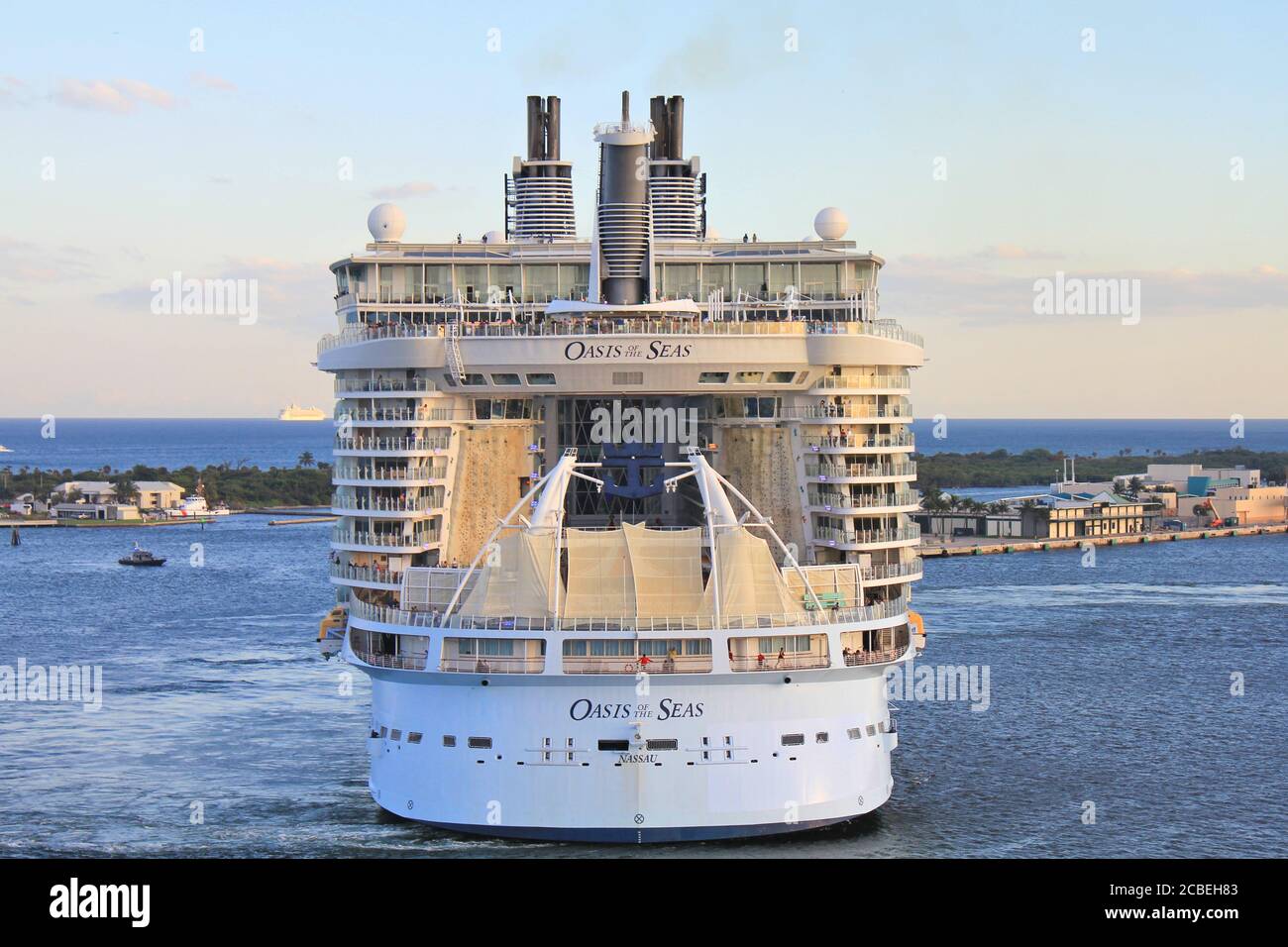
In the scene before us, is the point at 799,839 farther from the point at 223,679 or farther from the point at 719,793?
the point at 223,679

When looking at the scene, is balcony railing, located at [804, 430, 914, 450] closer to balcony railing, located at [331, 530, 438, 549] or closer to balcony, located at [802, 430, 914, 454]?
balcony, located at [802, 430, 914, 454]

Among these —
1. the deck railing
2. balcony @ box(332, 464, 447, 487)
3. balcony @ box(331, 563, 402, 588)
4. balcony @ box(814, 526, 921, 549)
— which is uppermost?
the deck railing

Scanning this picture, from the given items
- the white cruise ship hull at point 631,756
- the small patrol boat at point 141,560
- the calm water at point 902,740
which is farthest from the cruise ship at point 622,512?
the small patrol boat at point 141,560

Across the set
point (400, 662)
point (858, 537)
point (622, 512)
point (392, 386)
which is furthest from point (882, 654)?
point (392, 386)

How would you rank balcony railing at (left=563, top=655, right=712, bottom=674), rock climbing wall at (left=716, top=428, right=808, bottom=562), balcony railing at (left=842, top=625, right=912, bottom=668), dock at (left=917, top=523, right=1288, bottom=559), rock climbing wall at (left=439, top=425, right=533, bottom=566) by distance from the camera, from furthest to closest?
dock at (left=917, top=523, right=1288, bottom=559) < rock climbing wall at (left=716, top=428, right=808, bottom=562) < rock climbing wall at (left=439, top=425, right=533, bottom=566) < balcony railing at (left=842, top=625, right=912, bottom=668) < balcony railing at (left=563, top=655, right=712, bottom=674)

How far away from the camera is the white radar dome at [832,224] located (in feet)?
152

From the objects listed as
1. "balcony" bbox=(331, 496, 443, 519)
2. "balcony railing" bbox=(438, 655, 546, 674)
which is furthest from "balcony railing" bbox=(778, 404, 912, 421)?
"balcony railing" bbox=(438, 655, 546, 674)

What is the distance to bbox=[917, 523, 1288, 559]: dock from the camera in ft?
405

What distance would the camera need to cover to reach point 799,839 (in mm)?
36312

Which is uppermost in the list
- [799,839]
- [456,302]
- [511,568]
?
[456,302]

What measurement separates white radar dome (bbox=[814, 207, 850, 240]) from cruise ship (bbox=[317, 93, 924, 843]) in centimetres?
7
